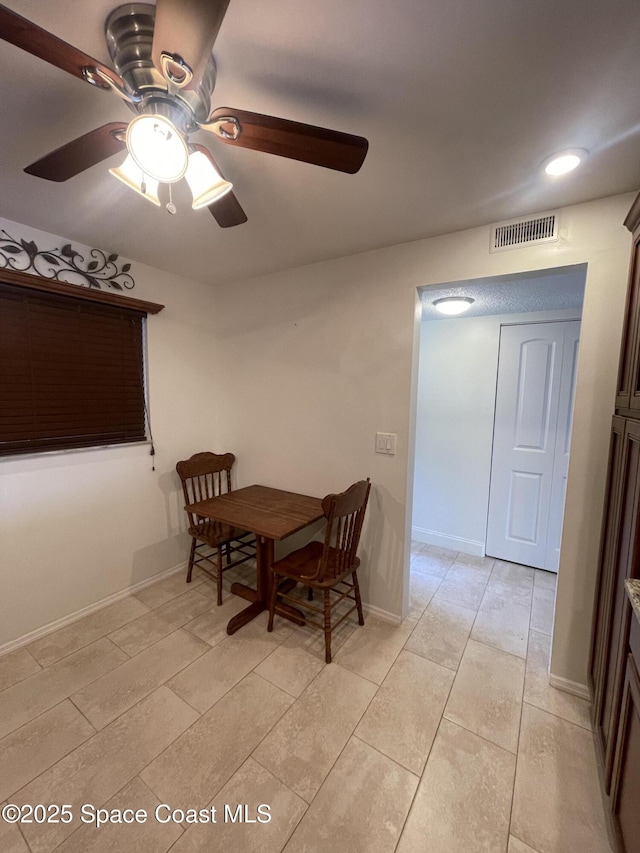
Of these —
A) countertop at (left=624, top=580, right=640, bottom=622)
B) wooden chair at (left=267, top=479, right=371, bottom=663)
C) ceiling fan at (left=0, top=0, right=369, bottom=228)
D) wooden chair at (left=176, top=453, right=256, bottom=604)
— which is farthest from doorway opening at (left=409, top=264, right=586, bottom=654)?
ceiling fan at (left=0, top=0, right=369, bottom=228)

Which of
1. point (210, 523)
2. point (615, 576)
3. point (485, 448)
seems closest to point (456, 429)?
point (485, 448)

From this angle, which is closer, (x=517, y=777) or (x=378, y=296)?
(x=517, y=777)

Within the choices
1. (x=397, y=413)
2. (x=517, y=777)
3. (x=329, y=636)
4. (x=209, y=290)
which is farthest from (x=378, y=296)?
(x=517, y=777)

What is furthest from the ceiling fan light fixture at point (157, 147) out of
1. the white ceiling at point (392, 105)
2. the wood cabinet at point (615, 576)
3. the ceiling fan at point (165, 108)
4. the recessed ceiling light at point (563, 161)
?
the wood cabinet at point (615, 576)

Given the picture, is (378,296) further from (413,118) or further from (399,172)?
(413,118)

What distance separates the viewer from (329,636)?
183 centimetres

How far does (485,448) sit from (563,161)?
2221mm

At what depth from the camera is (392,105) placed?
3.42 feet

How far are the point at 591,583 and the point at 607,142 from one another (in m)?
1.82

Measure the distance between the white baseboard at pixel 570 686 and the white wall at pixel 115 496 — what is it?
8.42 feet

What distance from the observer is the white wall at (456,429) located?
9.84ft

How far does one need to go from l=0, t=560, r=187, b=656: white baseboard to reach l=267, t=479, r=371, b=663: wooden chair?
109 cm

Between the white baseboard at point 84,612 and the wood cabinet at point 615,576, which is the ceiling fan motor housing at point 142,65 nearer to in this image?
the wood cabinet at point 615,576

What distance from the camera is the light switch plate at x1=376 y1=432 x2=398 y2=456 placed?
2.09 m
